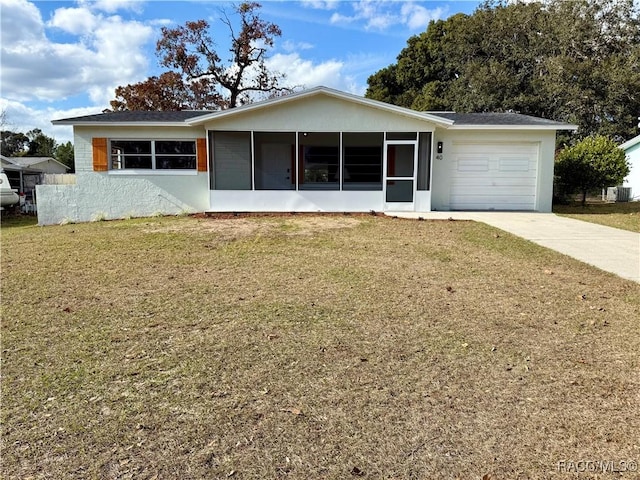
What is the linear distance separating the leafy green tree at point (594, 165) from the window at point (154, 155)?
13.7 meters

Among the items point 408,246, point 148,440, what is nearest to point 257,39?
point 408,246

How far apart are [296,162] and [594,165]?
35.6 ft

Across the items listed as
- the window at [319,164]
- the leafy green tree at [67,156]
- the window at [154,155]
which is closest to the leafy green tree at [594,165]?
the window at [319,164]

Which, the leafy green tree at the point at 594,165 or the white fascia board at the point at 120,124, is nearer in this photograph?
the white fascia board at the point at 120,124

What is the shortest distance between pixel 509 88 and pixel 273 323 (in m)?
28.6

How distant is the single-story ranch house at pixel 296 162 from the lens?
13.8 metres

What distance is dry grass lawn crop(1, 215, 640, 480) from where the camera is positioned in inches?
97.7

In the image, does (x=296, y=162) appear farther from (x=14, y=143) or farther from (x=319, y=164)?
(x=14, y=143)

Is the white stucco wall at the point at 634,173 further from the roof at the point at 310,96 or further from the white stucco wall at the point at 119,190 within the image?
the white stucco wall at the point at 119,190

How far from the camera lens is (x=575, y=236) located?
381 inches

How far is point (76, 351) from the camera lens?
3.83 meters

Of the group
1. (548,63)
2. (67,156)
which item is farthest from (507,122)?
(67,156)

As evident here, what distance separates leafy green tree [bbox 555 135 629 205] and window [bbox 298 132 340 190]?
28.3 ft

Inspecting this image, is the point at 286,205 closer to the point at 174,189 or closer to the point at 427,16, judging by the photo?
the point at 174,189
